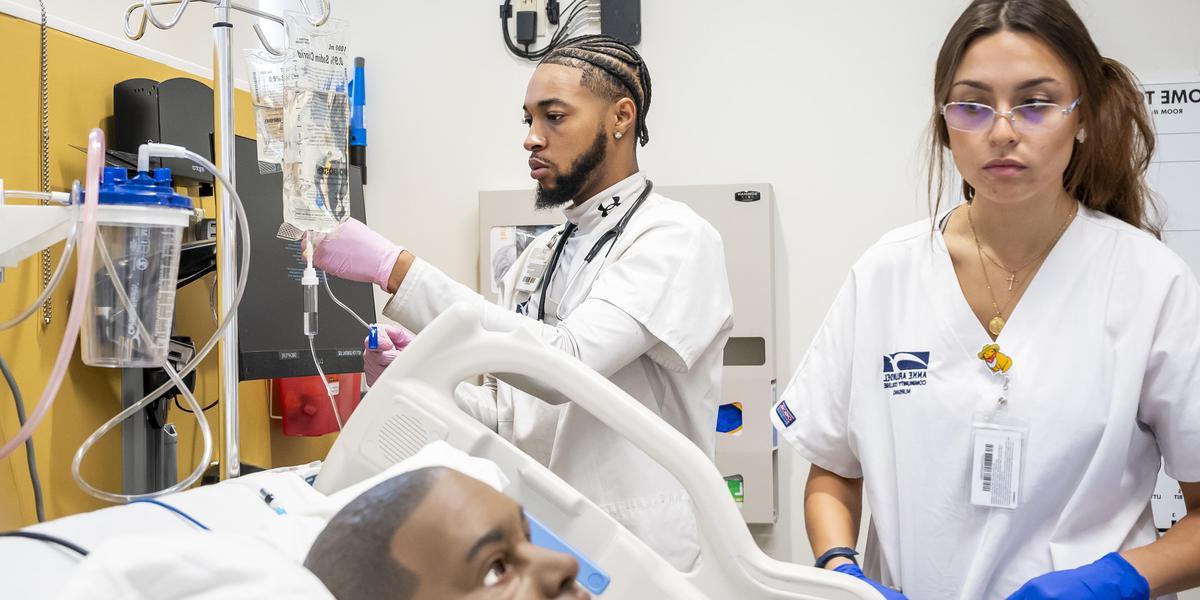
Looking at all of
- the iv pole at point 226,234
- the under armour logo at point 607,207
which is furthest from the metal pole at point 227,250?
the under armour logo at point 607,207

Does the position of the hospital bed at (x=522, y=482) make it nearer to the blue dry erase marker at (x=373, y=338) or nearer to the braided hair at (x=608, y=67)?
the blue dry erase marker at (x=373, y=338)

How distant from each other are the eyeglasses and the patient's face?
0.85 meters

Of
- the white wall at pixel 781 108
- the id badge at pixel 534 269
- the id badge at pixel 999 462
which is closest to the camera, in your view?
the id badge at pixel 999 462

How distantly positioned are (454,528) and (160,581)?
0.22 m

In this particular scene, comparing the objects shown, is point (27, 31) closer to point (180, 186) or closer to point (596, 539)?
point (180, 186)

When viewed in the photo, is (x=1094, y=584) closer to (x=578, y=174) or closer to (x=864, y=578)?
(x=864, y=578)

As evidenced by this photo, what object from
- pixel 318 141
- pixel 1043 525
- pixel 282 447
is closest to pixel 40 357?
pixel 318 141

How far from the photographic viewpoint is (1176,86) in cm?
292

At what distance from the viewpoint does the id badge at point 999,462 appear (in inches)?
51.0

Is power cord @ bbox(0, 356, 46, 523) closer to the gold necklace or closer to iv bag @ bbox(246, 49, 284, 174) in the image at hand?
iv bag @ bbox(246, 49, 284, 174)

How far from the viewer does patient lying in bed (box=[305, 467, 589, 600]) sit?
744mm

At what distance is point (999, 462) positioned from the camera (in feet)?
4.28

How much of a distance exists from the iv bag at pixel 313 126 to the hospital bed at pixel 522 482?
468 mm

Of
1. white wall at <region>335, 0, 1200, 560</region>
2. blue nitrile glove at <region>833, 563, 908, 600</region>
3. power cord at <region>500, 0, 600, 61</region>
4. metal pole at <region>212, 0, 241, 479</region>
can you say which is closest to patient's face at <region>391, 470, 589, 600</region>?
blue nitrile glove at <region>833, 563, 908, 600</region>
